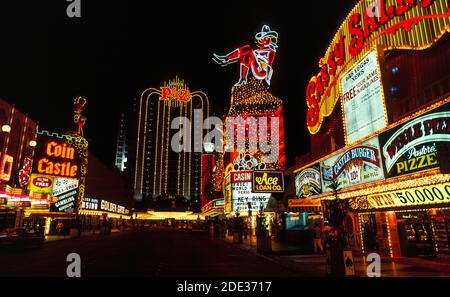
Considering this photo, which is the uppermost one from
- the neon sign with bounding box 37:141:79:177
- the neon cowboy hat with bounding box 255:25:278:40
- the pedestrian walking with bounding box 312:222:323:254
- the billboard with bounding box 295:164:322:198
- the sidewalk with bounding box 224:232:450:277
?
the neon cowboy hat with bounding box 255:25:278:40

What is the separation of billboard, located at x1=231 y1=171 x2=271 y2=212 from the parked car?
20.3m

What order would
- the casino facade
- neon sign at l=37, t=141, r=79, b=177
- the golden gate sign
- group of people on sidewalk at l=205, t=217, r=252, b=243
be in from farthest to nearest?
neon sign at l=37, t=141, r=79, b=177 < group of people on sidewalk at l=205, t=217, r=252, b=243 < the golden gate sign < the casino facade

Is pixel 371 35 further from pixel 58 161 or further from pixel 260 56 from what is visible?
pixel 58 161

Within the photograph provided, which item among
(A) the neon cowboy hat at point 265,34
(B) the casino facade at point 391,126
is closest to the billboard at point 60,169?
(A) the neon cowboy hat at point 265,34

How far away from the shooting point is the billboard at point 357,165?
1457cm

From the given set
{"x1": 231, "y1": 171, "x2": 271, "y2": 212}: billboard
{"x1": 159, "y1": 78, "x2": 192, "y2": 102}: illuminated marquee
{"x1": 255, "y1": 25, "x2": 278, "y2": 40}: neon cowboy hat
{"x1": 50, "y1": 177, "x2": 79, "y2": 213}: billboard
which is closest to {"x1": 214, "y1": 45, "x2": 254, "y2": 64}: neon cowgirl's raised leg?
{"x1": 255, "y1": 25, "x2": 278, "y2": 40}: neon cowboy hat

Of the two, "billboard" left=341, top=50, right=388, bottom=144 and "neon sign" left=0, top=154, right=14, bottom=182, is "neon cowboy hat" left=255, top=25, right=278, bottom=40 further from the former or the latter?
"neon sign" left=0, top=154, right=14, bottom=182

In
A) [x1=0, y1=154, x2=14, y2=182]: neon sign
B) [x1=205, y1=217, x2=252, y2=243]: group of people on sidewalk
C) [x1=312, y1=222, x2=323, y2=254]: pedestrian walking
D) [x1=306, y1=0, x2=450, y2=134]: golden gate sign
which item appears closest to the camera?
[x1=306, y1=0, x2=450, y2=134]: golden gate sign

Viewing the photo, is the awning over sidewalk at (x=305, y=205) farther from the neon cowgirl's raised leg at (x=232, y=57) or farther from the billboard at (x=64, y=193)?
the billboard at (x=64, y=193)

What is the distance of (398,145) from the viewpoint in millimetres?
12992

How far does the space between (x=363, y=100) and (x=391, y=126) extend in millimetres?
3783

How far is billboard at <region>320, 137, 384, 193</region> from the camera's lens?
1457 centimetres

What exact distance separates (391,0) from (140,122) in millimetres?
167050

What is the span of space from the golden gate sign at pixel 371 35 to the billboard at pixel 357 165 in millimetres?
4037
